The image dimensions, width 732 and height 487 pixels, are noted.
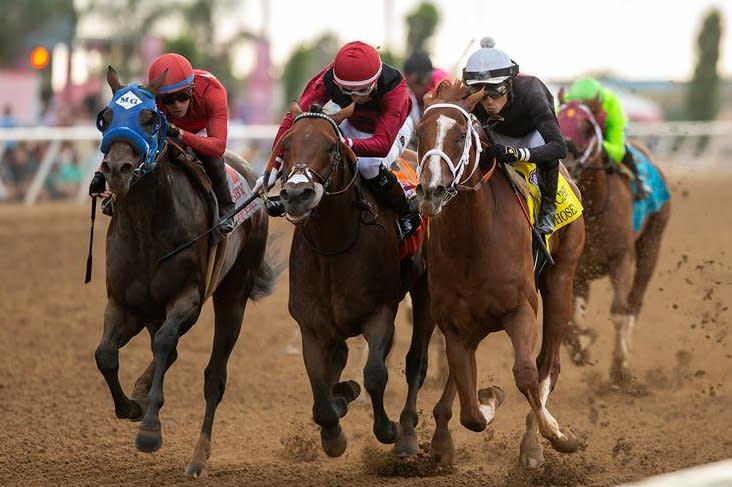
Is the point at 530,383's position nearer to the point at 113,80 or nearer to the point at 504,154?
the point at 504,154

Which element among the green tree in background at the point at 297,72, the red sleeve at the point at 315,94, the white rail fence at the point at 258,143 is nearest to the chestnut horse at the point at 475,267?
the red sleeve at the point at 315,94

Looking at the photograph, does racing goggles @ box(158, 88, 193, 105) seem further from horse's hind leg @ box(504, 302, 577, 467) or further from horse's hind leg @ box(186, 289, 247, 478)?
horse's hind leg @ box(504, 302, 577, 467)

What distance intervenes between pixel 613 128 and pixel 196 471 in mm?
4876

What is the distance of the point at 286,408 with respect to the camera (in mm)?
8914

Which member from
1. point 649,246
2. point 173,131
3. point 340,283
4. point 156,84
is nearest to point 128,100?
point 156,84

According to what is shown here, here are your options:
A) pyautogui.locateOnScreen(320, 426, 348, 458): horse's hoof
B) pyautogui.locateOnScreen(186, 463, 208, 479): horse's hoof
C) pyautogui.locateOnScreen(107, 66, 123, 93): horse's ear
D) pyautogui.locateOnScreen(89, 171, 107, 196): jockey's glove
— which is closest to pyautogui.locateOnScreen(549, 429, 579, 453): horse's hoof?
pyautogui.locateOnScreen(320, 426, 348, 458): horse's hoof

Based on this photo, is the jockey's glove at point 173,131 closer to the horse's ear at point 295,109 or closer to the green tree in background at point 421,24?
the horse's ear at point 295,109

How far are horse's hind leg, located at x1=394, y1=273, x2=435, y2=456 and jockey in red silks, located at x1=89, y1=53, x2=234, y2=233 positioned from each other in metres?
1.12

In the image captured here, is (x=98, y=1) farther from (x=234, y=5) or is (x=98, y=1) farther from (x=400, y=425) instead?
(x=400, y=425)

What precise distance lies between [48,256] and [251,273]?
760 centimetres

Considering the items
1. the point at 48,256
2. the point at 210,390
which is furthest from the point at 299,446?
the point at 48,256

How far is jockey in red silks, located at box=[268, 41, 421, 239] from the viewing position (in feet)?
22.6

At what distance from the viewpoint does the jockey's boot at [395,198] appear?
280 inches

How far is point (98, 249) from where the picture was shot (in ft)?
54.5
